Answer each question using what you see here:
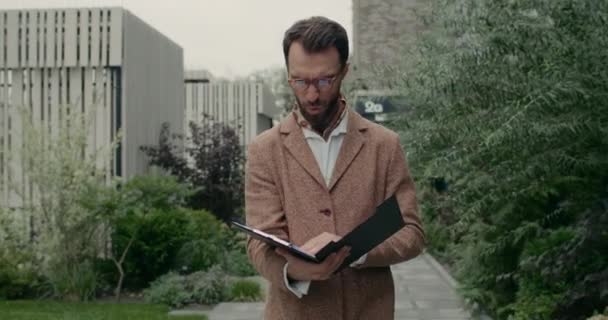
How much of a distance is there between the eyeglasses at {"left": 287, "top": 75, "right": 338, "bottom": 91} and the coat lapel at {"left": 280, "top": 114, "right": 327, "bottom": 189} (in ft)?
0.41

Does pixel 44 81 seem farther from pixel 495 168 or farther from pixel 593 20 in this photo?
pixel 593 20

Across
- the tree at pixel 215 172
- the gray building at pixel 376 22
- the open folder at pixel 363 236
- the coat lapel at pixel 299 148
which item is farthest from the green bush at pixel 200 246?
the gray building at pixel 376 22

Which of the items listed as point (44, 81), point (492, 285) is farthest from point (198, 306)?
point (44, 81)

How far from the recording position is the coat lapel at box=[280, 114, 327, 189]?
222 centimetres

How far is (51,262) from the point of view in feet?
32.2

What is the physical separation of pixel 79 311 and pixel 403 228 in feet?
23.2

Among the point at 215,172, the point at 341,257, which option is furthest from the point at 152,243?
the point at 341,257

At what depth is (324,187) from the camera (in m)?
2.21

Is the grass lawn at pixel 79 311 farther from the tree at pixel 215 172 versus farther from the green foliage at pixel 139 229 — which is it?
the tree at pixel 215 172

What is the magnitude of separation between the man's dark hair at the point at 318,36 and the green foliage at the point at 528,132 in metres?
3.00

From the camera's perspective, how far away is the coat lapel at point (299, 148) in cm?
222

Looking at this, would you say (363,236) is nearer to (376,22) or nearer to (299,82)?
(299,82)

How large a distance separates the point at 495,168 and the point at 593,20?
49.2 inches

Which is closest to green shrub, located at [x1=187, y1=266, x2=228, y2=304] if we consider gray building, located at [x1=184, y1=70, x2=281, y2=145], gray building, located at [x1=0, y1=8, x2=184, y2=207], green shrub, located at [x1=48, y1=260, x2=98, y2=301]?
green shrub, located at [x1=48, y1=260, x2=98, y2=301]
